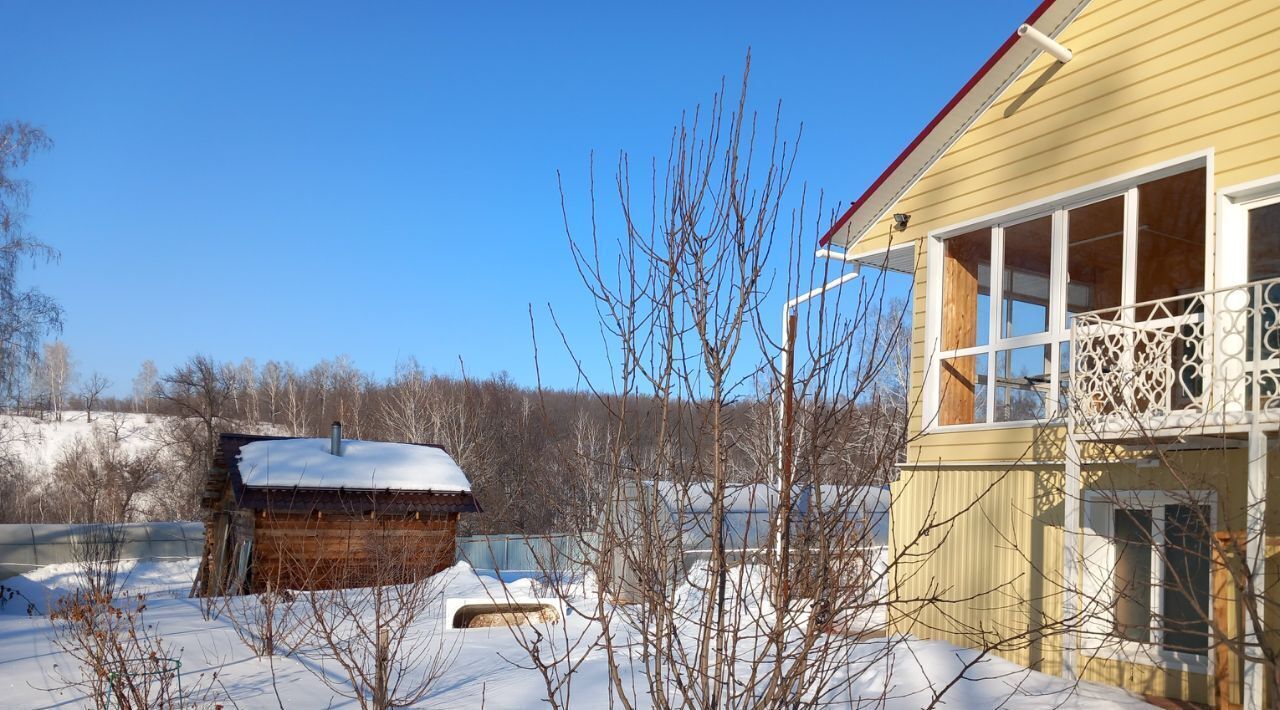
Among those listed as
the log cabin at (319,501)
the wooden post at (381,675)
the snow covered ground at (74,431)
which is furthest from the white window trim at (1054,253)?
the snow covered ground at (74,431)

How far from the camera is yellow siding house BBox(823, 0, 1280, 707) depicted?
6219 mm

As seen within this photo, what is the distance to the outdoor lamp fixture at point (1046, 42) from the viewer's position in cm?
796

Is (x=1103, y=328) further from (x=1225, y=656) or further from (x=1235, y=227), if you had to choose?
(x=1225, y=656)

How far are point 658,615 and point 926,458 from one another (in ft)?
20.8

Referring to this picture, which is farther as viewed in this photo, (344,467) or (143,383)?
(143,383)

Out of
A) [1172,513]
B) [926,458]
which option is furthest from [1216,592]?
[926,458]

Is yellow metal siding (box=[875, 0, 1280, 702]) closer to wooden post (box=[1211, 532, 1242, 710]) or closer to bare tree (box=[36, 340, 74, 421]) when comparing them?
wooden post (box=[1211, 532, 1242, 710])

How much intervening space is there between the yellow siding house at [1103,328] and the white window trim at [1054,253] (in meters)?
0.02

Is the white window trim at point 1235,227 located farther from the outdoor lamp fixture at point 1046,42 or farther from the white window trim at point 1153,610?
the outdoor lamp fixture at point 1046,42

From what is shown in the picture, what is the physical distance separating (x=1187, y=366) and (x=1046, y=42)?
10.4 ft

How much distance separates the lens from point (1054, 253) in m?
8.00

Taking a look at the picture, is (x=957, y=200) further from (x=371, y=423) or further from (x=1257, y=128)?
(x=371, y=423)

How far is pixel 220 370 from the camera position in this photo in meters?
39.7

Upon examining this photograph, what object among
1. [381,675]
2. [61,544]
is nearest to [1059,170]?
[381,675]
